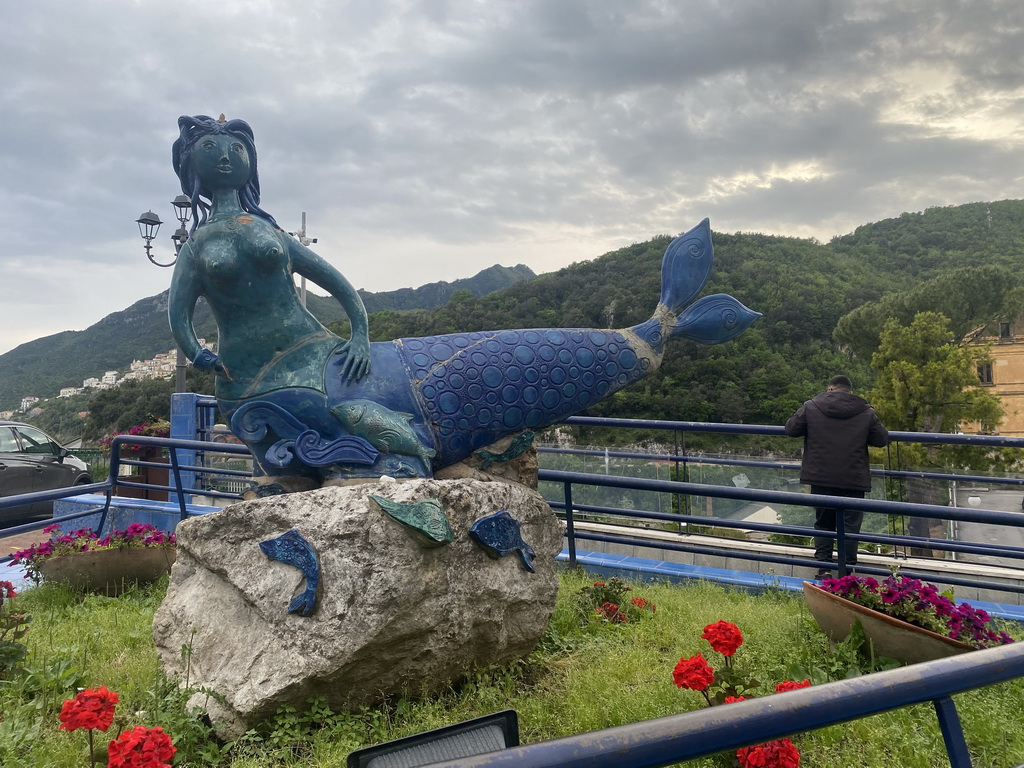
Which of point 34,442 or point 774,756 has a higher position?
point 34,442

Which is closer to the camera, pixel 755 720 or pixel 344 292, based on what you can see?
pixel 755 720

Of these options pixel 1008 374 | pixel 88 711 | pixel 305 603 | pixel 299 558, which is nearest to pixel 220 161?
pixel 299 558

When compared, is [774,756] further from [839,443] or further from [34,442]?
[34,442]

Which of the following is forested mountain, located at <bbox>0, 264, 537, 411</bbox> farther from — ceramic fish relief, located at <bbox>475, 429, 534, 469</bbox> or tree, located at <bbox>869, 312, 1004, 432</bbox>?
ceramic fish relief, located at <bbox>475, 429, 534, 469</bbox>

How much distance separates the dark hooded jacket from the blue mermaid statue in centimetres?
179

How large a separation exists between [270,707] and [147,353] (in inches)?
1873

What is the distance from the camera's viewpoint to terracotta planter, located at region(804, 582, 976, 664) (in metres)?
2.57

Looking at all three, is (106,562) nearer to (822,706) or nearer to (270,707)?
(270,707)

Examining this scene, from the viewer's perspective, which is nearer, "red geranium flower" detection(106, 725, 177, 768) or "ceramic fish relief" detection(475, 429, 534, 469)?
"red geranium flower" detection(106, 725, 177, 768)

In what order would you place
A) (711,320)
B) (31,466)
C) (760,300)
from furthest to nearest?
1. (760,300)
2. (31,466)
3. (711,320)

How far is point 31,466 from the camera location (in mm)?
8984

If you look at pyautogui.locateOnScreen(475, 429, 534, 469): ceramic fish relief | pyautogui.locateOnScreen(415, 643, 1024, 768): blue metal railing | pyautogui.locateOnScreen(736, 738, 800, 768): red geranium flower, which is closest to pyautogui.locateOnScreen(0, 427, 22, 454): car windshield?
pyautogui.locateOnScreen(475, 429, 534, 469): ceramic fish relief

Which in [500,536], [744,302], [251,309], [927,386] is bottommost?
[927,386]

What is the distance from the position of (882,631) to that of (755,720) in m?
2.19
